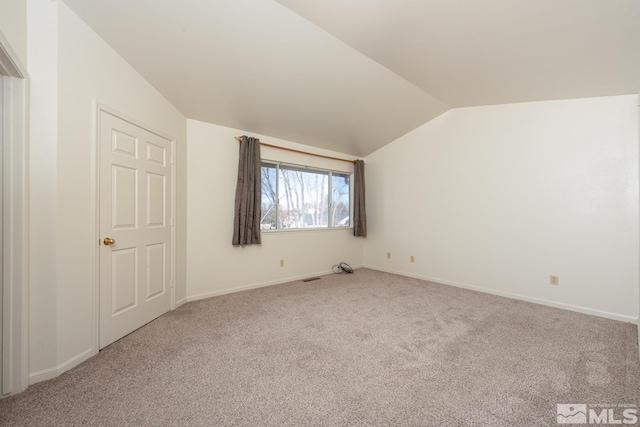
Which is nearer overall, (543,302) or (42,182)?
(42,182)

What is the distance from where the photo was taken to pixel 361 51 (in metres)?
2.51

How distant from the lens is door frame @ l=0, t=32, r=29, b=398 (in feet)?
4.94

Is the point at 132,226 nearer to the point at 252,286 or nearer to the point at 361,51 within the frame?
the point at 252,286

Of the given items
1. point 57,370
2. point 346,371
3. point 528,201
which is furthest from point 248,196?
point 528,201

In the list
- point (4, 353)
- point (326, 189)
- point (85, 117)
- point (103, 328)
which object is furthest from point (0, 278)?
point (326, 189)

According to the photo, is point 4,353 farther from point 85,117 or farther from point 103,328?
point 85,117

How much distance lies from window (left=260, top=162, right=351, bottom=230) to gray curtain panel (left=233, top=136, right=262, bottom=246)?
1.06 ft

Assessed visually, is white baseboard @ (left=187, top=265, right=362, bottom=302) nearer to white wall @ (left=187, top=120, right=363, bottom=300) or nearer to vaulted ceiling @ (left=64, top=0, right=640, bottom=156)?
white wall @ (left=187, top=120, right=363, bottom=300)

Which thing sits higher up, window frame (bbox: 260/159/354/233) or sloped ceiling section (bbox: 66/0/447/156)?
sloped ceiling section (bbox: 66/0/447/156)

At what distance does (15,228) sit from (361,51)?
2828 mm

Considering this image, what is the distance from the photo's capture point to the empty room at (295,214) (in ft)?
5.06

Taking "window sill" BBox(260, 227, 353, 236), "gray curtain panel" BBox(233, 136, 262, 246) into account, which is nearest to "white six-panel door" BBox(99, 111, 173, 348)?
"gray curtain panel" BBox(233, 136, 262, 246)

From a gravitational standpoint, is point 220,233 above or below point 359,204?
below

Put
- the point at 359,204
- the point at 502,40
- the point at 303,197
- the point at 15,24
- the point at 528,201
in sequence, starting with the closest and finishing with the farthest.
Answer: the point at 15,24, the point at 502,40, the point at 528,201, the point at 303,197, the point at 359,204
